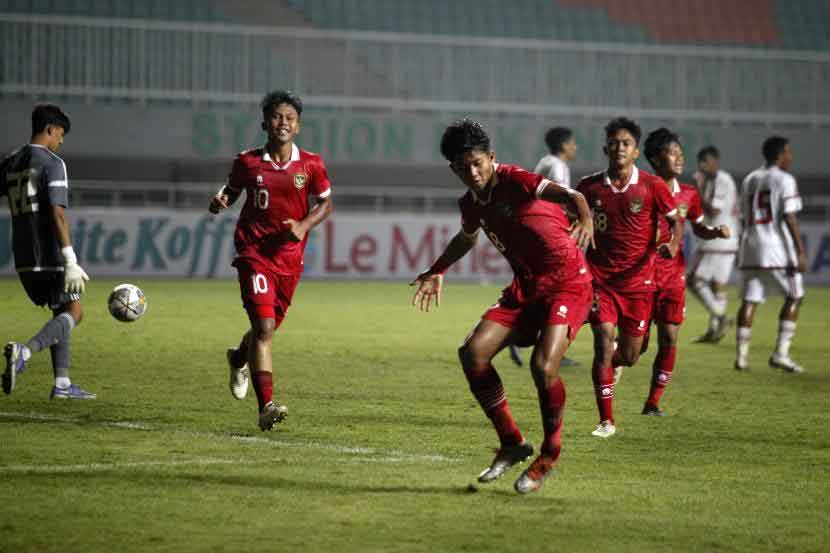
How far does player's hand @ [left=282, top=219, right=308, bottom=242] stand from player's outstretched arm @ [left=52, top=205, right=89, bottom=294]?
1520 millimetres

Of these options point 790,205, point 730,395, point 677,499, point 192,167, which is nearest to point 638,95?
point 192,167

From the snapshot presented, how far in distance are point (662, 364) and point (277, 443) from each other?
3.06 metres

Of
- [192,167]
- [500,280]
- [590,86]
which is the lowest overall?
[500,280]

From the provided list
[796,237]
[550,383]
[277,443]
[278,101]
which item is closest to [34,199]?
[278,101]

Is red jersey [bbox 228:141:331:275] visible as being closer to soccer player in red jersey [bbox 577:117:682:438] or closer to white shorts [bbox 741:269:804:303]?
soccer player in red jersey [bbox 577:117:682:438]

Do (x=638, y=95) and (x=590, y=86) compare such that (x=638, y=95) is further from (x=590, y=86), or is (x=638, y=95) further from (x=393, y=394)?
(x=393, y=394)

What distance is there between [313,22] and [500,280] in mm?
8219

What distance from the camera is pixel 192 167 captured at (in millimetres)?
30781

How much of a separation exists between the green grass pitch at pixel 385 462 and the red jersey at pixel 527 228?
103cm

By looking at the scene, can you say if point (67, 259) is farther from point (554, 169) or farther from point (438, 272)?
point (554, 169)

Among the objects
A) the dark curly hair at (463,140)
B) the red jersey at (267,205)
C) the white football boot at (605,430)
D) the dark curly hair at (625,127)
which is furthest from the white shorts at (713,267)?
the dark curly hair at (463,140)

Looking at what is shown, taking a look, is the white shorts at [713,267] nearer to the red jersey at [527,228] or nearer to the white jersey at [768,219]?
the white jersey at [768,219]

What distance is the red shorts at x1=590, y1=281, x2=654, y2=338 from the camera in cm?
923

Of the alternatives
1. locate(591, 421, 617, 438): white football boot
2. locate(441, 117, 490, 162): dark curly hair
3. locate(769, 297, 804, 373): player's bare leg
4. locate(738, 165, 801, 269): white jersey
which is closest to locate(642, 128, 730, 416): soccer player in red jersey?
locate(591, 421, 617, 438): white football boot
